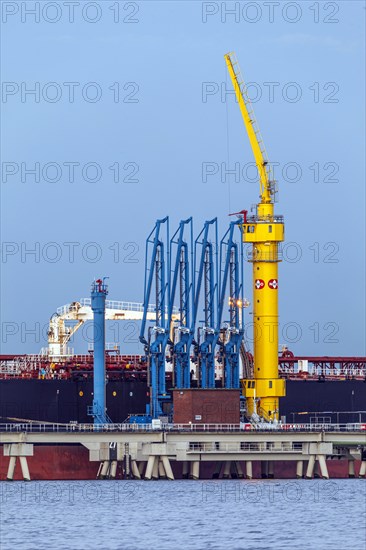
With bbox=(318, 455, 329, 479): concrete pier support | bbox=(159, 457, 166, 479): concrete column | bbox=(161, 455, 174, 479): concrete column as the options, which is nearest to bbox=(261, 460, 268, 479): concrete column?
bbox=(318, 455, 329, 479): concrete pier support

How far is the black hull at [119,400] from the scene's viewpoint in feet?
504

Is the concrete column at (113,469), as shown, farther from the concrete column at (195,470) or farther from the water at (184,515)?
the concrete column at (195,470)

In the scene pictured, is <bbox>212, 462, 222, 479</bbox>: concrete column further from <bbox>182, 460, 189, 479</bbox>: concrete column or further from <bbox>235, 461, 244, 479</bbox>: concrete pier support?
<bbox>182, 460, 189, 479</bbox>: concrete column

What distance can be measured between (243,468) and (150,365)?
916cm

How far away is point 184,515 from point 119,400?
39.0 m

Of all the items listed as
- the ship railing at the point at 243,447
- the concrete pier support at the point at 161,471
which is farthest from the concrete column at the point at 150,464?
the concrete pier support at the point at 161,471

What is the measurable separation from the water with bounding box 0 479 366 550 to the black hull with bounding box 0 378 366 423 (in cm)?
899

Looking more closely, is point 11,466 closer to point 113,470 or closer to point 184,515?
point 113,470

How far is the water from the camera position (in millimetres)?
104812

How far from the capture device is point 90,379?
156 meters

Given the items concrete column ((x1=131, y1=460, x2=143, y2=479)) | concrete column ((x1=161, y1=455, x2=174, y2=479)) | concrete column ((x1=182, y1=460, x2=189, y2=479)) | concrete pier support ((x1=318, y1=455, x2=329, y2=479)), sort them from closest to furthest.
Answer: concrete column ((x1=161, y1=455, x2=174, y2=479)) < concrete pier support ((x1=318, y1=455, x2=329, y2=479)) < concrete column ((x1=131, y1=460, x2=143, y2=479)) < concrete column ((x1=182, y1=460, x2=189, y2=479))

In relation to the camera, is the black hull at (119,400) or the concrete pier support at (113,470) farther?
the black hull at (119,400)

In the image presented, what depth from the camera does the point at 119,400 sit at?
6147 inches

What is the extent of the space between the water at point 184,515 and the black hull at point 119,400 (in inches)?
354
